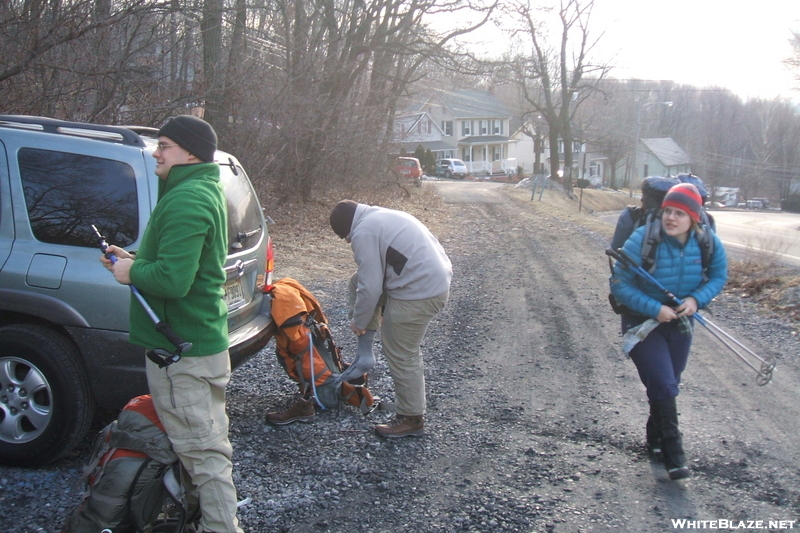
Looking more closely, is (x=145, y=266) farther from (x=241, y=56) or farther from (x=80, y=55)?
(x=241, y=56)

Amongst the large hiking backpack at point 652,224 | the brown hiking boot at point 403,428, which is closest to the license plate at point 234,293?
the brown hiking boot at point 403,428

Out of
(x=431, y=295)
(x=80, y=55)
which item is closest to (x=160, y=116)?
(x=80, y=55)

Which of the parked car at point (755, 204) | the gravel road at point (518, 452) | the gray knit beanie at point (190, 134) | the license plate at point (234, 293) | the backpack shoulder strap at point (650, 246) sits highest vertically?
the gray knit beanie at point (190, 134)

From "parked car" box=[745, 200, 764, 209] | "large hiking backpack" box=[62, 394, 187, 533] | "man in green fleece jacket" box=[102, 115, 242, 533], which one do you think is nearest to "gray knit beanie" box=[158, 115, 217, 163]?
"man in green fleece jacket" box=[102, 115, 242, 533]

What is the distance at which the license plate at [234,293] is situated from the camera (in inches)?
165

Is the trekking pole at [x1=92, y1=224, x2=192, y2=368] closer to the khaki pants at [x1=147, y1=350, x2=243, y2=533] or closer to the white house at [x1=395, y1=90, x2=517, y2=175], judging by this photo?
the khaki pants at [x1=147, y1=350, x2=243, y2=533]

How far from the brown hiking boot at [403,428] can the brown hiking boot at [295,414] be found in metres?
0.49

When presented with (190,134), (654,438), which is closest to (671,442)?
(654,438)

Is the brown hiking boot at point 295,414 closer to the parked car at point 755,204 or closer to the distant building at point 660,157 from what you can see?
the parked car at point 755,204

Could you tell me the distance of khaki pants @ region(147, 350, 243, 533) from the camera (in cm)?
279

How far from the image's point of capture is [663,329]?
4.02 metres

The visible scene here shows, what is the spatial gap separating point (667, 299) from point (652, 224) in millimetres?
459

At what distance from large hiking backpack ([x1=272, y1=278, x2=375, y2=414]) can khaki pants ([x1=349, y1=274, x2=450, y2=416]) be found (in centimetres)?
45

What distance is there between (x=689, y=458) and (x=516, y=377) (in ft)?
5.81
